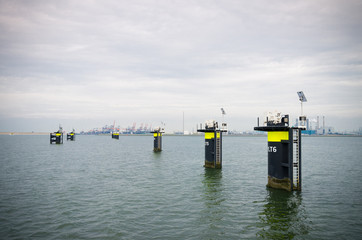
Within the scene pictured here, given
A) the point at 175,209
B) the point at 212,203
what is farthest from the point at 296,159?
the point at 175,209

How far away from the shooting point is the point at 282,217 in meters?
16.6

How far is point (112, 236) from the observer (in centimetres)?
1332

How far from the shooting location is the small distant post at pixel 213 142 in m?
35.6

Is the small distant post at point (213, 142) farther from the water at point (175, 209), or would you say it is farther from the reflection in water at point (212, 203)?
the water at point (175, 209)

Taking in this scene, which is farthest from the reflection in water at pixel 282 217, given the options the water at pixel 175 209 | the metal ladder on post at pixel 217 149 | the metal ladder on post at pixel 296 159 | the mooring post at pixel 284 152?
the metal ladder on post at pixel 217 149

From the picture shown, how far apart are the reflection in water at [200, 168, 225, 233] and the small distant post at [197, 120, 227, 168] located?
13.2 ft

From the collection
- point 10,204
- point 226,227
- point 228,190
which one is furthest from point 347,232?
point 10,204

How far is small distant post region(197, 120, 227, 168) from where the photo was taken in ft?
117

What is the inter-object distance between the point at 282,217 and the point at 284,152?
664 centimetres

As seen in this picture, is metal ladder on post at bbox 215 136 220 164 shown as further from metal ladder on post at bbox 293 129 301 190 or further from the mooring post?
metal ladder on post at bbox 293 129 301 190

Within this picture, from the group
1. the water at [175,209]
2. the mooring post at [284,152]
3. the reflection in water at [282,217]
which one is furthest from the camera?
the mooring post at [284,152]

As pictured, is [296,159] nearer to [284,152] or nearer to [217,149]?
[284,152]

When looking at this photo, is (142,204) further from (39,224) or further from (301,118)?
(301,118)

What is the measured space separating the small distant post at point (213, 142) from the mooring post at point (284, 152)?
1293 centimetres
